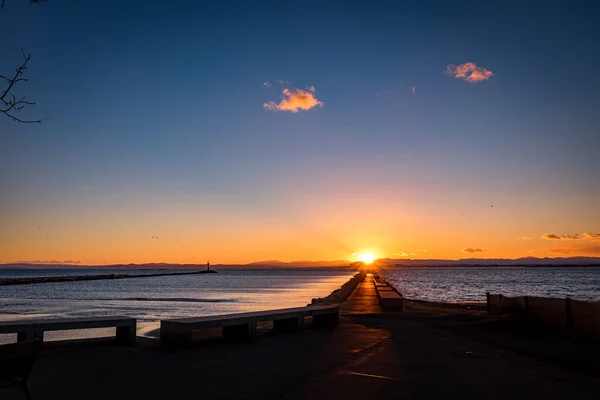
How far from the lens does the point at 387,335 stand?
12.8 m

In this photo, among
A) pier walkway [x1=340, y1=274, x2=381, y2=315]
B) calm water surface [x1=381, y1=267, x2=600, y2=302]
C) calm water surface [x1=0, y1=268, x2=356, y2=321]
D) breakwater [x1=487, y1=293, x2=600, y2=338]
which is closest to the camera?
breakwater [x1=487, y1=293, x2=600, y2=338]

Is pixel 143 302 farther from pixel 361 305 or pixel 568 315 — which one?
pixel 568 315

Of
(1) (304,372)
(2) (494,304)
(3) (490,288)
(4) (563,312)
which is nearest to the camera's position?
(1) (304,372)

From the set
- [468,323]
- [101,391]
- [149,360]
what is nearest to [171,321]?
[149,360]

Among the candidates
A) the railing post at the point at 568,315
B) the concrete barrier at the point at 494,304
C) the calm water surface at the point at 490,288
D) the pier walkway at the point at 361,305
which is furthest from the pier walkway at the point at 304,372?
the calm water surface at the point at 490,288

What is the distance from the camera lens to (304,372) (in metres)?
8.41

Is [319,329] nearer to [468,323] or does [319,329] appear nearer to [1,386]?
[468,323]

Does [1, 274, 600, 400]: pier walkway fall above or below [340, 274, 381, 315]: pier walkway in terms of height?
above

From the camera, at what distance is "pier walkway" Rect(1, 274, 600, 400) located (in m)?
7.09

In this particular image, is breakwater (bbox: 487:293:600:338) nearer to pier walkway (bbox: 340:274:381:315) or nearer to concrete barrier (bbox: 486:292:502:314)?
concrete barrier (bbox: 486:292:502:314)

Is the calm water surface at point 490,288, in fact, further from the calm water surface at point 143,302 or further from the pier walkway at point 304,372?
the pier walkway at point 304,372

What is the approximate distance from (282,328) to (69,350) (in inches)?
218

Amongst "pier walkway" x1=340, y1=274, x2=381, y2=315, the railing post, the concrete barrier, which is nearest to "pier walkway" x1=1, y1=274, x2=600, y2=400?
the railing post

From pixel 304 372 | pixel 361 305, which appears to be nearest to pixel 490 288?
pixel 361 305
